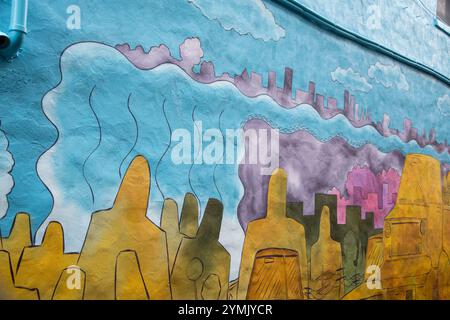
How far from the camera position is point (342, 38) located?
4.79 m

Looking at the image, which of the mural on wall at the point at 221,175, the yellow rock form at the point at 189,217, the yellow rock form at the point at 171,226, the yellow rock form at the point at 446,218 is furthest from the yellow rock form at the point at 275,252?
the yellow rock form at the point at 446,218

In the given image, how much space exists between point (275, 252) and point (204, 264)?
29.4 inches

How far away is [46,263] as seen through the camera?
104 inches

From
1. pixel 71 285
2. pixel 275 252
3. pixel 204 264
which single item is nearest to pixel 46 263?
pixel 71 285

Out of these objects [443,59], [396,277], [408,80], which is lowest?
[396,277]

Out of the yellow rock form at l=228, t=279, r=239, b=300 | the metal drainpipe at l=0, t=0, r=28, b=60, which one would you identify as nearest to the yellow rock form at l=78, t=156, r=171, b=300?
the yellow rock form at l=228, t=279, r=239, b=300

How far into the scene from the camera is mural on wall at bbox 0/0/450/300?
274 centimetres

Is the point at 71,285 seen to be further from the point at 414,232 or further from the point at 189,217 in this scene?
the point at 414,232

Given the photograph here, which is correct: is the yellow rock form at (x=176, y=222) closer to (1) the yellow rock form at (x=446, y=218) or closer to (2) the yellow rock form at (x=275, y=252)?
(2) the yellow rock form at (x=275, y=252)

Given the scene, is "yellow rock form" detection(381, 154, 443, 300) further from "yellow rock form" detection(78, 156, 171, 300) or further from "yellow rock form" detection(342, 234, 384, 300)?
"yellow rock form" detection(78, 156, 171, 300)

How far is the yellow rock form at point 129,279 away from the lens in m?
2.93

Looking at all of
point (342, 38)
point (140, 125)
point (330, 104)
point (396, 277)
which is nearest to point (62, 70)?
point (140, 125)

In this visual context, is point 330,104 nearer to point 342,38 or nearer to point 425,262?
point 342,38

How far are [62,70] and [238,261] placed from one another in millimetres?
1822
